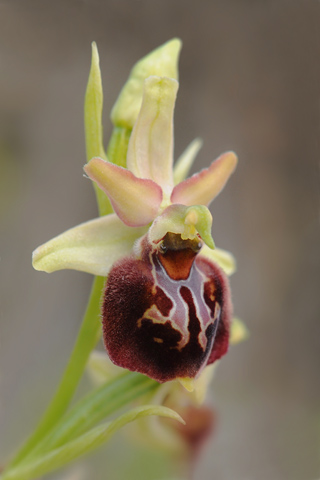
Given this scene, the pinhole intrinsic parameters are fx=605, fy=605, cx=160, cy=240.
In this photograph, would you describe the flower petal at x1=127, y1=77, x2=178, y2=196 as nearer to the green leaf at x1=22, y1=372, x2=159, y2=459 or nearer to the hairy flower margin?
the hairy flower margin

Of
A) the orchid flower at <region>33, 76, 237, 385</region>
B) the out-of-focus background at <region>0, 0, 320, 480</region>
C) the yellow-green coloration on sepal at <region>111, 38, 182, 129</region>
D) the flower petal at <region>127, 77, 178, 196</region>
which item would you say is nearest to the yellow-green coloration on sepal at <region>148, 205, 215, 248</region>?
the orchid flower at <region>33, 76, 237, 385</region>

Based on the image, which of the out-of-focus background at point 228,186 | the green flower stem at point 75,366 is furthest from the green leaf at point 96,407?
the out-of-focus background at point 228,186

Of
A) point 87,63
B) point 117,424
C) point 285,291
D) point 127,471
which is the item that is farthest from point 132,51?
point 117,424

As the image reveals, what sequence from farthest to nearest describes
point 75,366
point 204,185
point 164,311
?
point 75,366 < point 204,185 < point 164,311

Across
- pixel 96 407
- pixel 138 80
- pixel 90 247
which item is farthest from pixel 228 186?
pixel 90 247

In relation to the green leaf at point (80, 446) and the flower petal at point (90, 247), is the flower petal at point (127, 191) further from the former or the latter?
the green leaf at point (80, 446)

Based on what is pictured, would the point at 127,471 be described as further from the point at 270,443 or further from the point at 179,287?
the point at 179,287

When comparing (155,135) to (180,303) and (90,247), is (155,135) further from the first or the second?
(180,303)
